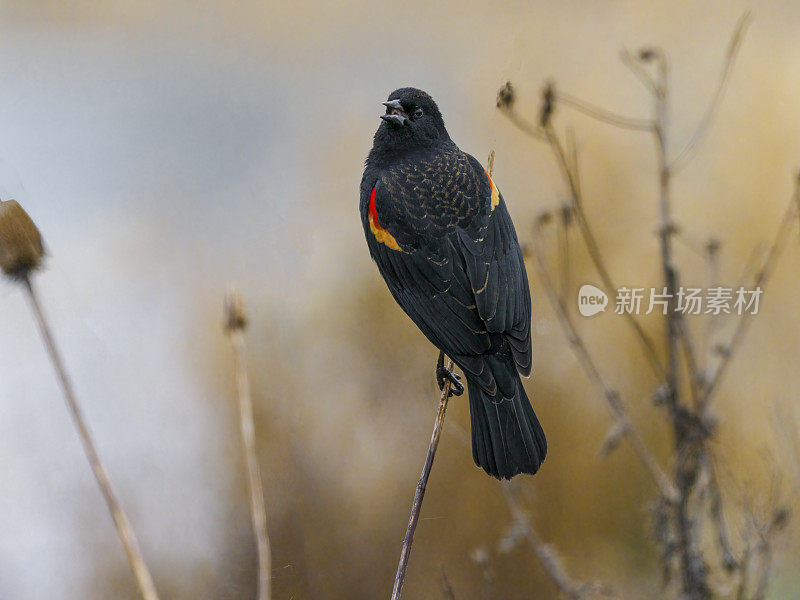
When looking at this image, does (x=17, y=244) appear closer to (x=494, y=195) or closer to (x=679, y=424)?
(x=494, y=195)

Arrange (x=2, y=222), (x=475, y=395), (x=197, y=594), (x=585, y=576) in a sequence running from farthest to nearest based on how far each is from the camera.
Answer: (x=585, y=576) → (x=197, y=594) → (x=475, y=395) → (x=2, y=222)

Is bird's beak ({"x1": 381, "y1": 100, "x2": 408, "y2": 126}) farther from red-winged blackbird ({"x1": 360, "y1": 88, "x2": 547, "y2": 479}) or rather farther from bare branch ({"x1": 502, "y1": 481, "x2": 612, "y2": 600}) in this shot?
bare branch ({"x1": 502, "y1": 481, "x2": 612, "y2": 600})

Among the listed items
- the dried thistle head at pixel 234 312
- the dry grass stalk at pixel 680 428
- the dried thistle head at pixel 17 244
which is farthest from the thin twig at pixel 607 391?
the dried thistle head at pixel 17 244

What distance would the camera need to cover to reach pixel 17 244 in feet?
3.42

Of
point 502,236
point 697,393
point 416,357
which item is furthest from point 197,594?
point 697,393

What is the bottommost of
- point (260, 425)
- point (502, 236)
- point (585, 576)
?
point (585, 576)

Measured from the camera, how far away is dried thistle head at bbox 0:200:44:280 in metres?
1.04

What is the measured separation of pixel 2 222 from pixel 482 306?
779 mm

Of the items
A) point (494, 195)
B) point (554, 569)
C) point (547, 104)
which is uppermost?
point (547, 104)

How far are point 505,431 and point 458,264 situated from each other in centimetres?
32

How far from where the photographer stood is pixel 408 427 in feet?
5.76

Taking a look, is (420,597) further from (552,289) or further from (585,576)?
(552,289)

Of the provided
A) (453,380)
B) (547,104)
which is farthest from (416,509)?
(547,104)

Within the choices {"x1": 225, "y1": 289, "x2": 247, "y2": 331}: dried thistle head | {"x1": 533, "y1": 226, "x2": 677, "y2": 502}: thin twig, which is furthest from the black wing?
{"x1": 225, "y1": 289, "x2": 247, "y2": 331}: dried thistle head
